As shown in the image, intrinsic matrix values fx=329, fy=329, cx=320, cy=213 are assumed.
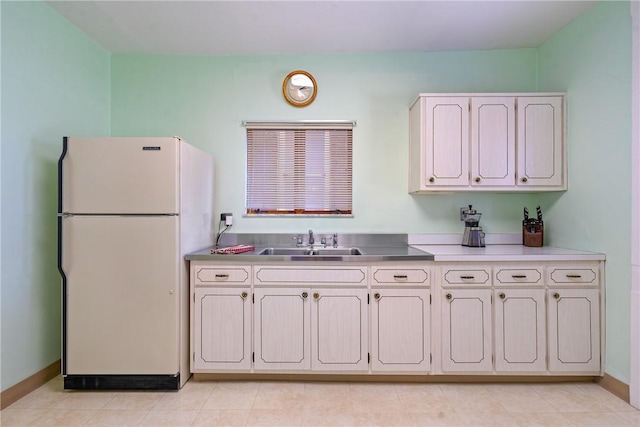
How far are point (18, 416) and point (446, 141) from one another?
3361 millimetres

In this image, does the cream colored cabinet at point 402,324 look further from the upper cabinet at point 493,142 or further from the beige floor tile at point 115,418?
the beige floor tile at point 115,418

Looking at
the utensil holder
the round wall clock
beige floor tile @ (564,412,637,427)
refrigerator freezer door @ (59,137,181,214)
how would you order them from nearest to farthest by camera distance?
1. beige floor tile @ (564,412,637,427)
2. refrigerator freezer door @ (59,137,181,214)
3. the utensil holder
4. the round wall clock

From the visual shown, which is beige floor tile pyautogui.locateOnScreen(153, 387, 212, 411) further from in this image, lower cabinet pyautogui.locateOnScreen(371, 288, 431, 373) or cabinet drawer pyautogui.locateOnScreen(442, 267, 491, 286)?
cabinet drawer pyautogui.locateOnScreen(442, 267, 491, 286)

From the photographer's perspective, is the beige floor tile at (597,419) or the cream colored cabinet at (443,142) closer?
the beige floor tile at (597,419)

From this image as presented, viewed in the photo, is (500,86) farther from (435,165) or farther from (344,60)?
(344,60)

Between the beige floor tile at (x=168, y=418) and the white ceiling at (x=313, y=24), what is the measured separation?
268 centimetres

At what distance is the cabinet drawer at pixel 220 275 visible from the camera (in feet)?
7.57

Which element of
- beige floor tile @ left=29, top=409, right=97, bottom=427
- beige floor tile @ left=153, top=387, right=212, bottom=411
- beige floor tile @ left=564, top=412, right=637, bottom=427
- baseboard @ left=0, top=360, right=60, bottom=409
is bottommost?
beige floor tile @ left=29, top=409, right=97, bottom=427

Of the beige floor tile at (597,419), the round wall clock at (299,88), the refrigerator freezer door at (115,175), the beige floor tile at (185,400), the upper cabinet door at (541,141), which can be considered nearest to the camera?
the beige floor tile at (597,419)

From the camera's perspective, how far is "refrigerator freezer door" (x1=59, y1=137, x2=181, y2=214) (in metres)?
2.16

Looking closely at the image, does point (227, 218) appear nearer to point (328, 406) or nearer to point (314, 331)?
point (314, 331)

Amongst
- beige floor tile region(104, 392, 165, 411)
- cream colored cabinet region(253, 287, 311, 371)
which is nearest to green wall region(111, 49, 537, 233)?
cream colored cabinet region(253, 287, 311, 371)

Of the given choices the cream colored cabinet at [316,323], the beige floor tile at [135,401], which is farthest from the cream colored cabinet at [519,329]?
the beige floor tile at [135,401]

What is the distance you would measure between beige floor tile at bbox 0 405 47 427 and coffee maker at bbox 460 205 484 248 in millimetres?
3175
